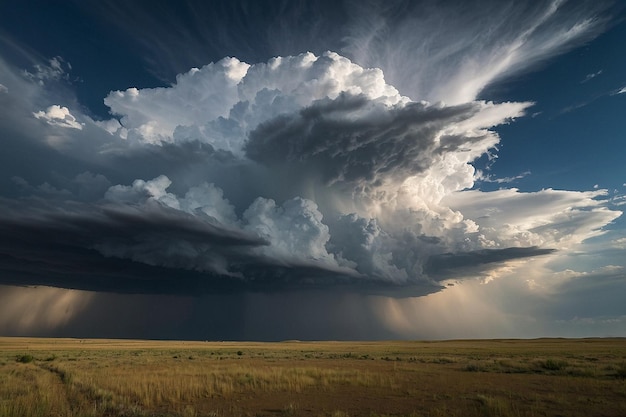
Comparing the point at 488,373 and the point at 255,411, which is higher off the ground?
the point at 488,373

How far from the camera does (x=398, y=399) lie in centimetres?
2048

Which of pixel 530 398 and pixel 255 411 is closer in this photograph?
pixel 255 411

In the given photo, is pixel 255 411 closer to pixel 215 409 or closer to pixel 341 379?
pixel 215 409

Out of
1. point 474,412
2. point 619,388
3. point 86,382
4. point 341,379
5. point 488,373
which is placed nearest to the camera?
point 474,412

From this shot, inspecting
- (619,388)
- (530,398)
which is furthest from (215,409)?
(619,388)

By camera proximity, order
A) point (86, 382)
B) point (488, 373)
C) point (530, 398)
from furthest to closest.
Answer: point (488, 373) → point (86, 382) → point (530, 398)

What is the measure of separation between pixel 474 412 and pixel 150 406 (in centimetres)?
1434

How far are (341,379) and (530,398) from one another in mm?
12112

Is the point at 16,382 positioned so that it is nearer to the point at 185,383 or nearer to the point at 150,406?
the point at 185,383

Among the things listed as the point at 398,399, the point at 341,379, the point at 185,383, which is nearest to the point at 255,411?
the point at 398,399

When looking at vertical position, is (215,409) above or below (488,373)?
below

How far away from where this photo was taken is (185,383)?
25.0m

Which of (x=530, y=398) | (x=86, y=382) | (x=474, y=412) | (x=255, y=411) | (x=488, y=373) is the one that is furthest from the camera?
(x=488, y=373)

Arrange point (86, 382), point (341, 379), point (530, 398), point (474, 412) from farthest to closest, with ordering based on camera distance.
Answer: point (341, 379), point (86, 382), point (530, 398), point (474, 412)
